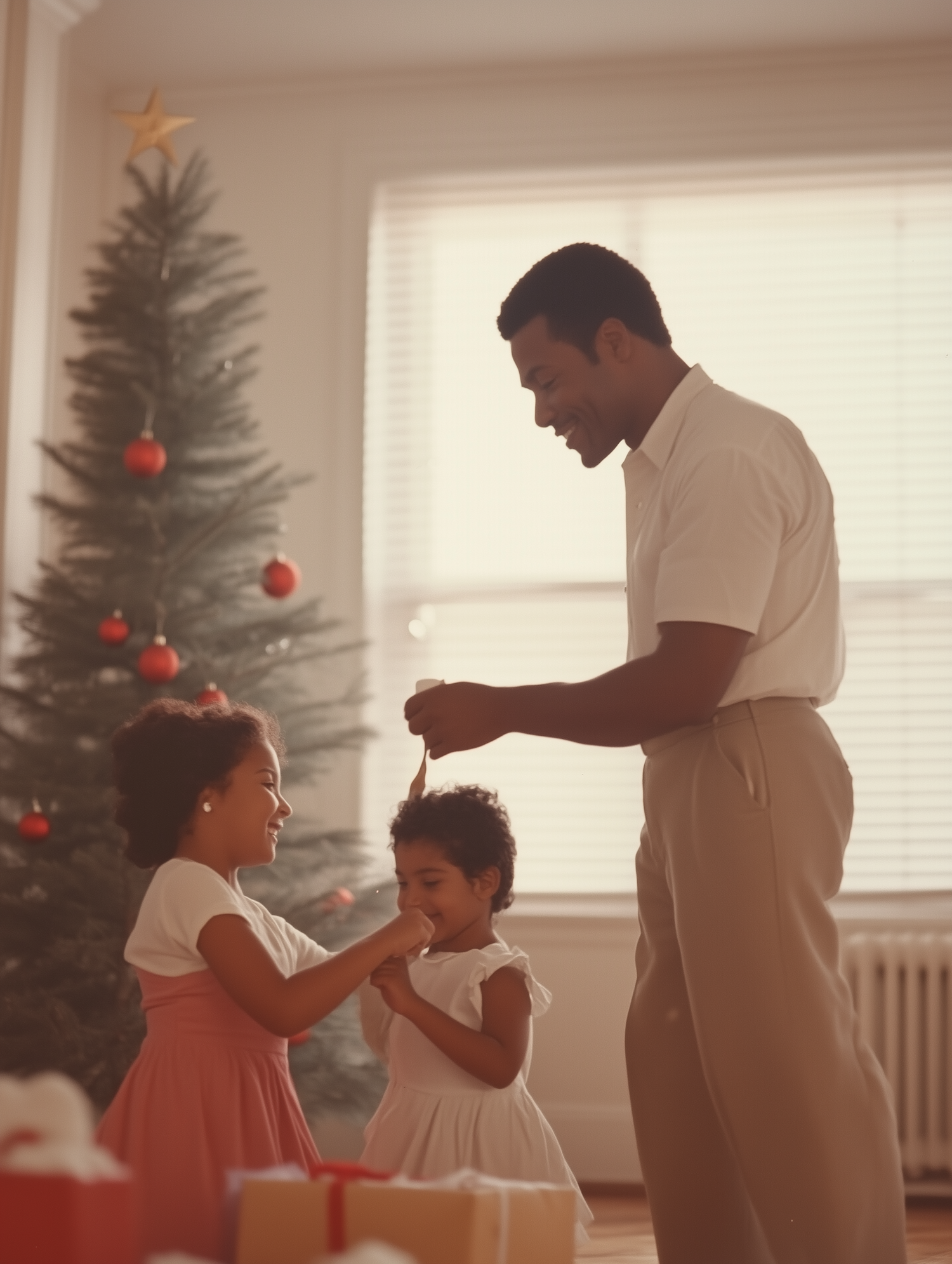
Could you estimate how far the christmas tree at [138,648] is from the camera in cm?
319

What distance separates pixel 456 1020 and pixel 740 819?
0.58 meters

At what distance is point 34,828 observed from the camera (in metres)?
3.20

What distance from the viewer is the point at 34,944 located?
325 cm

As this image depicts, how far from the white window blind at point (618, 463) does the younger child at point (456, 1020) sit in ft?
6.19

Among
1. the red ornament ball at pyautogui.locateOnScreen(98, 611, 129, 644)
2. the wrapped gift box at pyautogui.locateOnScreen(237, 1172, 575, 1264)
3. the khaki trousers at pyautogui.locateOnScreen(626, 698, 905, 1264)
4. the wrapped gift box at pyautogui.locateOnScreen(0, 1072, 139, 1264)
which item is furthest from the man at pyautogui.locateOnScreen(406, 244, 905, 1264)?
the red ornament ball at pyautogui.locateOnScreen(98, 611, 129, 644)

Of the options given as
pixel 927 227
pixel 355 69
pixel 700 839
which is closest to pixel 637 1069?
pixel 700 839

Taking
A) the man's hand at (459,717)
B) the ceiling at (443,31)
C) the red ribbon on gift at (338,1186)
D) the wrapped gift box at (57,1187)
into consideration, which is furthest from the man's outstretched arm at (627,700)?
the ceiling at (443,31)

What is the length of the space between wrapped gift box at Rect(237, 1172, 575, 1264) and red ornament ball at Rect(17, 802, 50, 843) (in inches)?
82.7

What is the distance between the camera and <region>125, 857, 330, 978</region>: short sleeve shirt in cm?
185

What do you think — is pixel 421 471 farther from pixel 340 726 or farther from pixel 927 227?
pixel 927 227

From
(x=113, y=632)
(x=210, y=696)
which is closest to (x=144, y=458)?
(x=113, y=632)

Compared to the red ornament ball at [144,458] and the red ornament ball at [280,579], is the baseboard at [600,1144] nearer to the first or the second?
the red ornament ball at [280,579]

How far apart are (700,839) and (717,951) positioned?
14 centimetres

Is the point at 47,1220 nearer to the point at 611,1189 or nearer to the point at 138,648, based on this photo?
the point at 138,648
